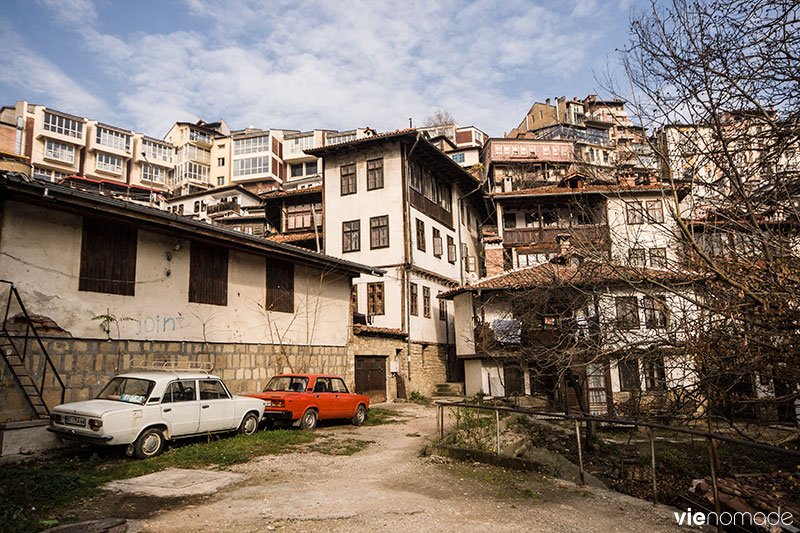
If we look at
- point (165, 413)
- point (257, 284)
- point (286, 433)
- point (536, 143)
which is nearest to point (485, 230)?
point (536, 143)

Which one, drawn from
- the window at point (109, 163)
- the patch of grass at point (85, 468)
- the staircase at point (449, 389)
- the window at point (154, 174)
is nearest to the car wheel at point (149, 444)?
the patch of grass at point (85, 468)

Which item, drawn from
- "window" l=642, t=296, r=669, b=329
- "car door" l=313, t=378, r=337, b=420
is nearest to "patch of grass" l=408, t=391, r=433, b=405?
"car door" l=313, t=378, r=337, b=420

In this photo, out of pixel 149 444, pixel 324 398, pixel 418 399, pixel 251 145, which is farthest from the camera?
pixel 251 145

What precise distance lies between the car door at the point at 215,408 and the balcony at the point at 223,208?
43.0m

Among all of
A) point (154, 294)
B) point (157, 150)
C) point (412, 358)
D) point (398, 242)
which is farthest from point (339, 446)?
point (157, 150)

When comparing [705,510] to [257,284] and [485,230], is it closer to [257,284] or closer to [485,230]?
[257,284]

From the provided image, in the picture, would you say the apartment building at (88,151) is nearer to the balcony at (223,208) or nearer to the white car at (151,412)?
the balcony at (223,208)

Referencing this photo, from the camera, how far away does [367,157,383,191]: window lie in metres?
26.8

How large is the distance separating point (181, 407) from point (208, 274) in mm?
5217

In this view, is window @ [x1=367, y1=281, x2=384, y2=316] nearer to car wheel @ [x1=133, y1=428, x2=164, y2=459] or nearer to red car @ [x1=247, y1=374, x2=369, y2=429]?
red car @ [x1=247, y1=374, x2=369, y2=429]

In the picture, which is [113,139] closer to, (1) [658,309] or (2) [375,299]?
(2) [375,299]

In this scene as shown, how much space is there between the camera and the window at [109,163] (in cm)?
6644

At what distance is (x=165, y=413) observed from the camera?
987 centimetres

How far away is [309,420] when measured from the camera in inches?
531
